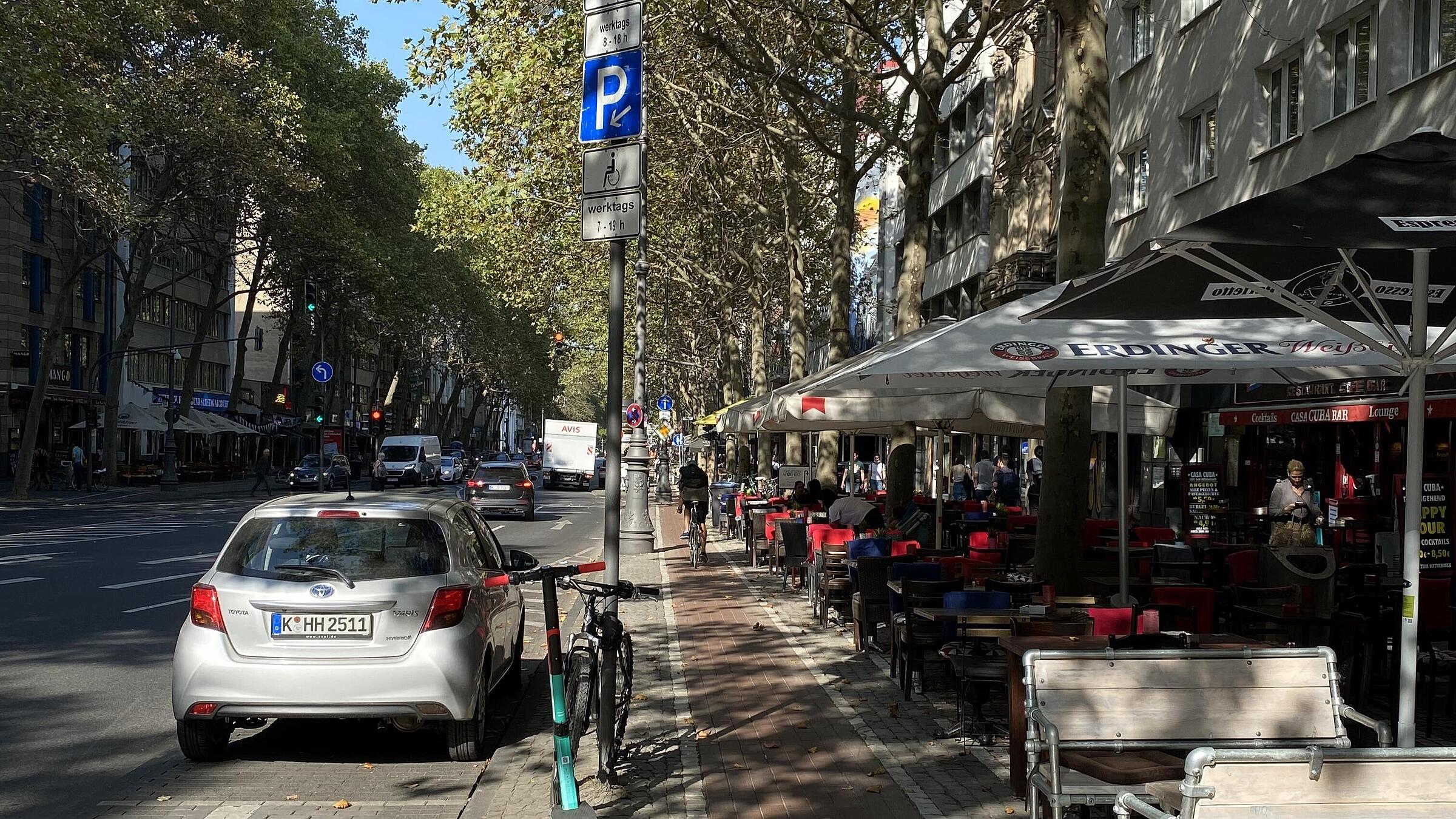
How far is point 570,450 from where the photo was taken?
63062 mm

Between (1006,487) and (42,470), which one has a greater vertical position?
(1006,487)

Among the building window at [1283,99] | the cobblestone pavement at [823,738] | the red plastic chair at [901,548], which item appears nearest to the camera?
the cobblestone pavement at [823,738]

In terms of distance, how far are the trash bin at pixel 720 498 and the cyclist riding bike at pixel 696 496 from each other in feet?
26.8

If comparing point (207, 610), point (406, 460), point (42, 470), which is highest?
point (406, 460)

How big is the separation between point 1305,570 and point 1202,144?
14.7 meters

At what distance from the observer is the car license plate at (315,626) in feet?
24.3

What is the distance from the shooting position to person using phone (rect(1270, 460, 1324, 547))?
1426 cm

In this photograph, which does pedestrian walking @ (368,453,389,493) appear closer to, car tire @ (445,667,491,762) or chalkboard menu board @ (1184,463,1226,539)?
chalkboard menu board @ (1184,463,1226,539)

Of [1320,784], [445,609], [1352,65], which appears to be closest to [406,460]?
[1352,65]

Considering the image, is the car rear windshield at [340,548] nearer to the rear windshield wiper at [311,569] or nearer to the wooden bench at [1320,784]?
the rear windshield wiper at [311,569]

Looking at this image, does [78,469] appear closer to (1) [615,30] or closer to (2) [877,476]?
(2) [877,476]

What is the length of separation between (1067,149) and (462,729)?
6.05 m

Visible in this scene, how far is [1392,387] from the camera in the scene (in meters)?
17.8

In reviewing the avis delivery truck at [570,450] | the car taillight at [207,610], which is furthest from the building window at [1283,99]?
the avis delivery truck at [570,450]
